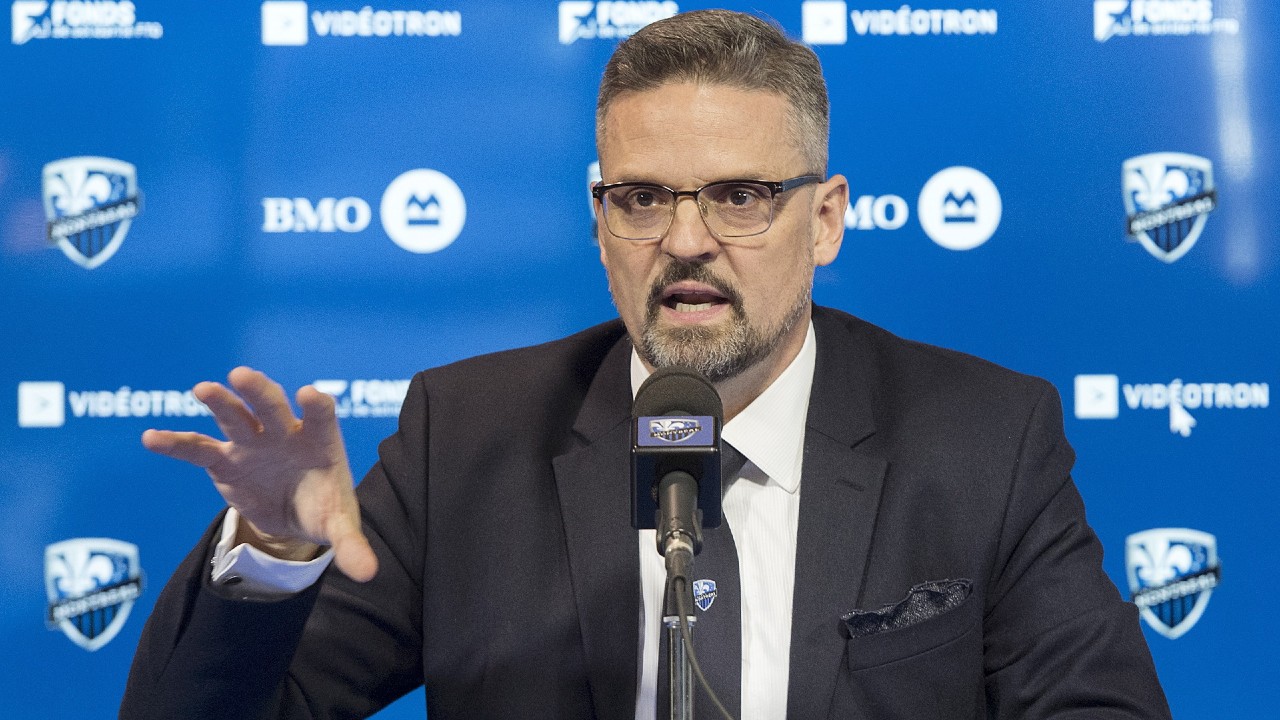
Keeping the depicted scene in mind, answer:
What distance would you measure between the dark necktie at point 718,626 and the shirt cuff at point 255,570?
558 mm

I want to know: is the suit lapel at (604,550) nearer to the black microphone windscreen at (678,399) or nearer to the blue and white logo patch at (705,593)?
the blue and white logo patch at (705,593)

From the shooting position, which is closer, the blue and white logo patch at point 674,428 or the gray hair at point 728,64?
the blue and white logo patch at point 674,428

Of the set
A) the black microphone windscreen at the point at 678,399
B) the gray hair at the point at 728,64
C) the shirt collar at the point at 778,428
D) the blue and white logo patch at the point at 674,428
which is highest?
the gray hair at the point at 728,64

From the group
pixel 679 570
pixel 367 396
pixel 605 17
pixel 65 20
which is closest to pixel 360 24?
pixel 605 17

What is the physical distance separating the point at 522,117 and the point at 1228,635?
2.06 m

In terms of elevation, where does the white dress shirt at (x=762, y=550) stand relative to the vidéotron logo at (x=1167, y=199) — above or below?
below

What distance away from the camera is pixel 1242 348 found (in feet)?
9.84

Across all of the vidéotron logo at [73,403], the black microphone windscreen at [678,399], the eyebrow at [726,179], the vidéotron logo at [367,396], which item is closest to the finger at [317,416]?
the black microphone windscreen at [678,399]

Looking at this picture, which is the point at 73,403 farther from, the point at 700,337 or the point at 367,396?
the point at 700,337

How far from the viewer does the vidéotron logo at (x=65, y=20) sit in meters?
3.06

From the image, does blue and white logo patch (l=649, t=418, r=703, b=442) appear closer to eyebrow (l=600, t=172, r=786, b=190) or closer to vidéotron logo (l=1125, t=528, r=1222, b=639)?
eyebrow (l=600, t=172, r=786, b=190)

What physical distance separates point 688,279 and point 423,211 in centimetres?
124

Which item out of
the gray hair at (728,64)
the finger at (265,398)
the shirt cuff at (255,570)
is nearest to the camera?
the finger at (265,398)

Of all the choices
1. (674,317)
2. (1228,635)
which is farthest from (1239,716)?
(674,317)
